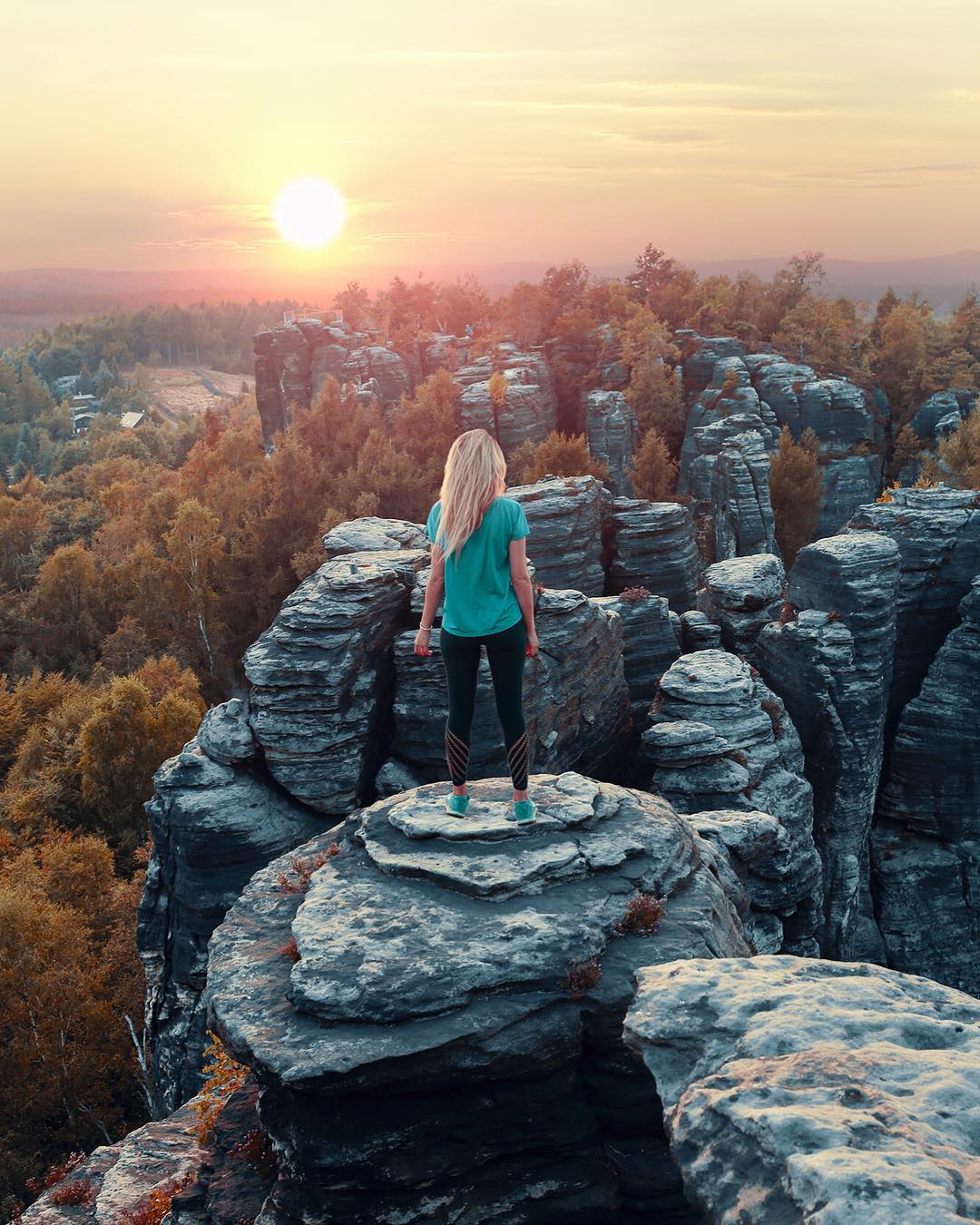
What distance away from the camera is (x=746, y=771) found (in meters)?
20.9

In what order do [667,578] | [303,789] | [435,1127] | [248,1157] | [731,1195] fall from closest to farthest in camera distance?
[731,1195]
[435,1127]
[248,1157]
[303,789]
[667,578]

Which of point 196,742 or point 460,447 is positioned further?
point 196,742

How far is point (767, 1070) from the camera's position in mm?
5383

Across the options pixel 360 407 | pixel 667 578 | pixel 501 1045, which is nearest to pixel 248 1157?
pixel 501 1045

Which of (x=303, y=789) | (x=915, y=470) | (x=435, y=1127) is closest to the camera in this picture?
(x=435, y=1127)

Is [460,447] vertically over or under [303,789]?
over

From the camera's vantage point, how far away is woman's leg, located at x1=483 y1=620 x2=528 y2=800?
9.99 metres

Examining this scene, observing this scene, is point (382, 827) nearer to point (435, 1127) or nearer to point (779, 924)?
point (435, 1127)

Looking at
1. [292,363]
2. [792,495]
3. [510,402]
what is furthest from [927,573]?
[292,363]

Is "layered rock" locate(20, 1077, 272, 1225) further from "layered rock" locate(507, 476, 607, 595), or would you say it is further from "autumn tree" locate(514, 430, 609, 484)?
"autumn tree" locate(514, 430, 609, 484)

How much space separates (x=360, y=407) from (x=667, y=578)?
116 feet

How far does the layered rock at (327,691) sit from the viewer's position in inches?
740

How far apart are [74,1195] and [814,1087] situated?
37.6 ft

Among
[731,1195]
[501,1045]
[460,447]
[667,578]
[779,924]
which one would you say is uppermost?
[460,447]
